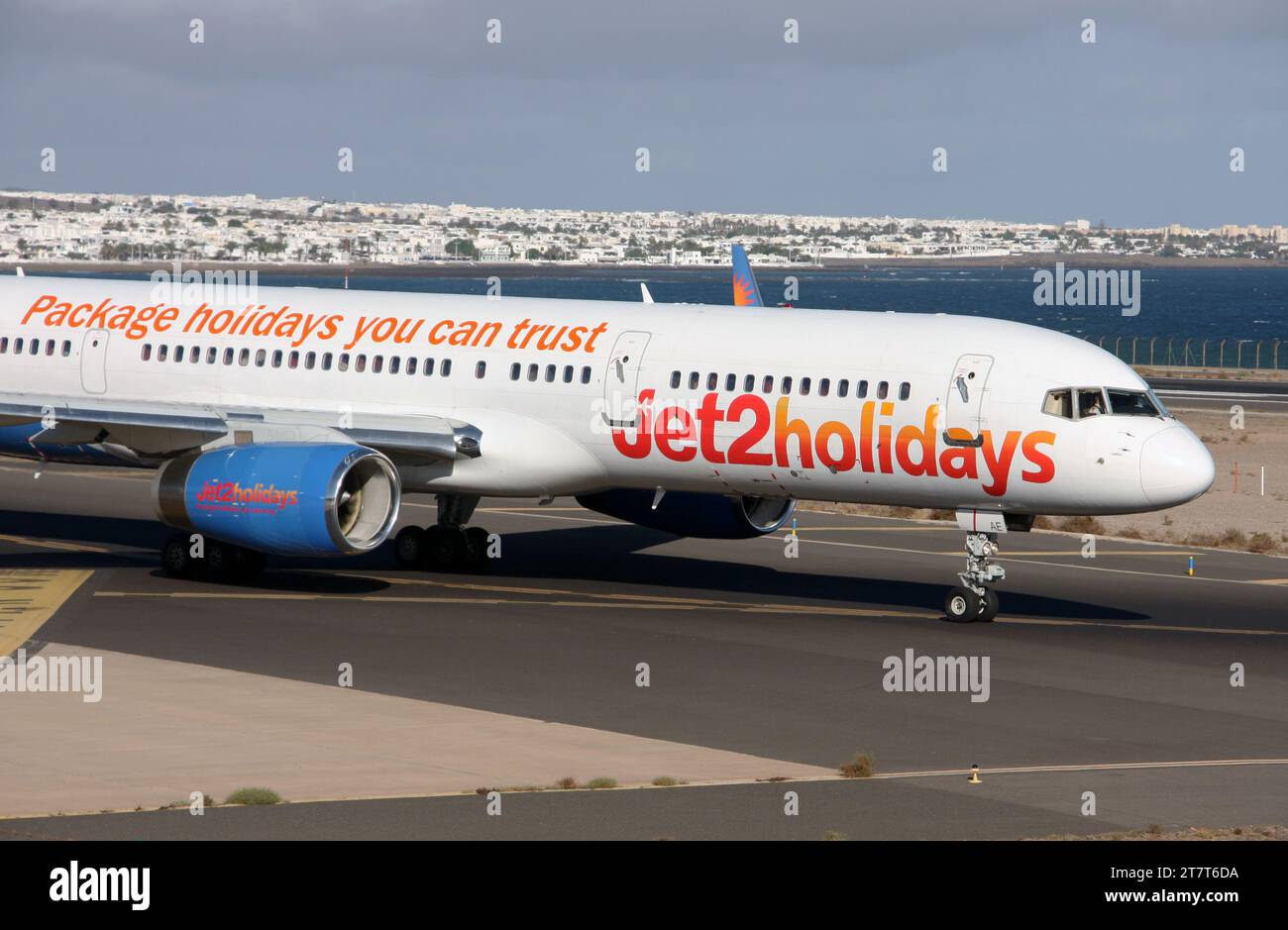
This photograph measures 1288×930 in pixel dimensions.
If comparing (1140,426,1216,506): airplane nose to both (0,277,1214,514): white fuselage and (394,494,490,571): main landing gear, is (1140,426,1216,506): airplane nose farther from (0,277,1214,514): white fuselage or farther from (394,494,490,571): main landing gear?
(394,494,490,571): main landing gear

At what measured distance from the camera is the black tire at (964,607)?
3058 cm

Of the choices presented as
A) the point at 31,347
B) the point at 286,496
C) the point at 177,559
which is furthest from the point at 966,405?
the point at 31,347

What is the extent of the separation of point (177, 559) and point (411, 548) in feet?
15.3

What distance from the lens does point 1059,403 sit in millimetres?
29547

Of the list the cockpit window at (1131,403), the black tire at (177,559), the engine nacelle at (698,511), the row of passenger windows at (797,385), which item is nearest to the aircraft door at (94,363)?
the black tire at (177,559)

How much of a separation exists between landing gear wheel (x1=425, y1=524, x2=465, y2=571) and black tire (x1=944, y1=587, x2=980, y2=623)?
9.99 meters

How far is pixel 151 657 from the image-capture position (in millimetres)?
26391

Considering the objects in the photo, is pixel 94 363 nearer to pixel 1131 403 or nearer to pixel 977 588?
pixel 977 588

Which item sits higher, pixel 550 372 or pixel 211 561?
pixel 550 372

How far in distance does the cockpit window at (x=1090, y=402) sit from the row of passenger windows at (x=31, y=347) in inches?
763

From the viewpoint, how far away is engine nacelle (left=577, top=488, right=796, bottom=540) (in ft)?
115

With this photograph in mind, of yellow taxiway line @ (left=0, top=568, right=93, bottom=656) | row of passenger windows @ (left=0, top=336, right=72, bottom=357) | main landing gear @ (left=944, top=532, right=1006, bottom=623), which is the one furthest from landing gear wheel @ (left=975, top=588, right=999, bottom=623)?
row of passenger windows @ (left=0, top=336, right=72, bottom=357)

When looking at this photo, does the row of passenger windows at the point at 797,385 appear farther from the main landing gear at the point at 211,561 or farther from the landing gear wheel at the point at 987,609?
the main landing gear at the point at 211,561
